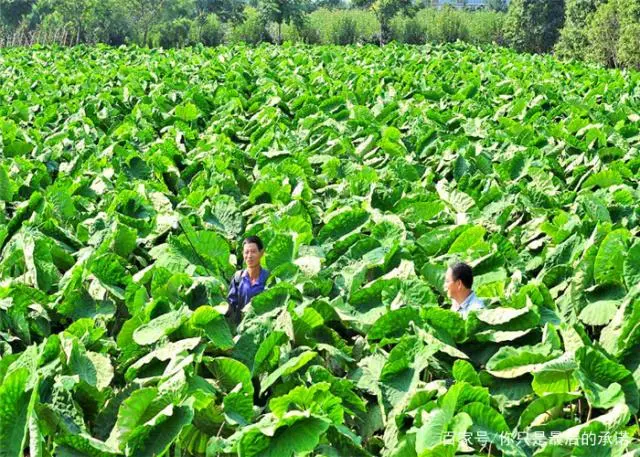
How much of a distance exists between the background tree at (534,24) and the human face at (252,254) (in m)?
51.3

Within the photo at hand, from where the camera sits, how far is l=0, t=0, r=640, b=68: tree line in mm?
39000

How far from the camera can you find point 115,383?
4.10 m

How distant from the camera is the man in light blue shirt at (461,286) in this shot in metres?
4.51

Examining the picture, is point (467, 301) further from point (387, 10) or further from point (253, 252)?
point (387, 10)

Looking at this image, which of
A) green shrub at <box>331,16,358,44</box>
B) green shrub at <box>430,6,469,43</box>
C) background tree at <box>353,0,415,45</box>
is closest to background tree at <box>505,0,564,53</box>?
green shrub at <box>430,6,469,43</box>

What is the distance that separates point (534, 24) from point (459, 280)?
52.6 m

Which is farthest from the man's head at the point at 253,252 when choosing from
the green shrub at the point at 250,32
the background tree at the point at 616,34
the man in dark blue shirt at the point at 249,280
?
the green shrub at the point at 250,32

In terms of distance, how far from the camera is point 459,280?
453 cm

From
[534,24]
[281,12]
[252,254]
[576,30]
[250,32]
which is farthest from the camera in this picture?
[534,24]

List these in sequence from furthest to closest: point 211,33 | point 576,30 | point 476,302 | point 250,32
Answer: point 211,33
point 250,32
point 576,30
point 476,302

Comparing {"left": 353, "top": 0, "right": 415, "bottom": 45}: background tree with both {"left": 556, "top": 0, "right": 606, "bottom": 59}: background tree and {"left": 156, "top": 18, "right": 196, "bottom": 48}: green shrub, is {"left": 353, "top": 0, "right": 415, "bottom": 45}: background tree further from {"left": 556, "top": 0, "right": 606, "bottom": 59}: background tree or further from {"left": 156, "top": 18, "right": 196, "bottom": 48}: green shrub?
{"left": 156, "top": 18, "right": 196, "bottom": 48}: green shrub

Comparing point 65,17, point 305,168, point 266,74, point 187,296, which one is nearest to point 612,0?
point 65,17

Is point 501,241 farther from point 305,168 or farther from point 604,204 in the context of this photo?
point 305,168

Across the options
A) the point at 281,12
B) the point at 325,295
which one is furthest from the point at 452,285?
the point at 281,12
